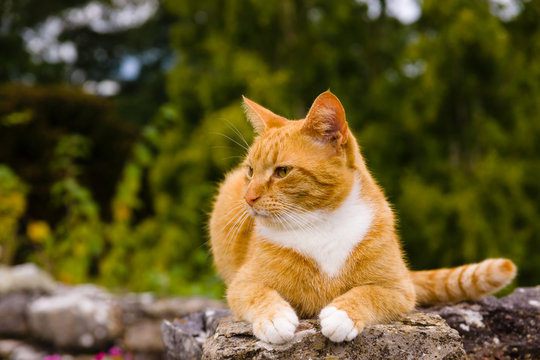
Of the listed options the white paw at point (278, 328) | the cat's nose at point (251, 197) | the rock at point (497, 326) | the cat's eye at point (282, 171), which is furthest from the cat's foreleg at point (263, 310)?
the rock at point (497, 326)

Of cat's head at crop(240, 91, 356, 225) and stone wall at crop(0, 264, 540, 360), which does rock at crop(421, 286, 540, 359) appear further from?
cat's head at crop(240, 91, 356, 225)

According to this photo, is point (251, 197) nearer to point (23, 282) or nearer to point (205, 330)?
point (205, 330)

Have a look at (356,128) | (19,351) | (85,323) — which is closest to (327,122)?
(85,323)

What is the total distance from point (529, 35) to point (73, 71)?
1458 centimetres

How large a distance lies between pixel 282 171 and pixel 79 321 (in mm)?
3159

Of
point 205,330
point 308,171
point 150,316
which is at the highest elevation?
point 308,171

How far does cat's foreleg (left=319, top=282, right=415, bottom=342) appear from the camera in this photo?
171cm

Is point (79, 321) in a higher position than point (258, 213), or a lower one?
lower

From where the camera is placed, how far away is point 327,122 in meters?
2.06

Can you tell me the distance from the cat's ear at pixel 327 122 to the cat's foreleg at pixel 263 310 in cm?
69

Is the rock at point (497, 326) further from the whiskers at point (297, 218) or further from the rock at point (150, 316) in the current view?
the rock at point (150, 316)

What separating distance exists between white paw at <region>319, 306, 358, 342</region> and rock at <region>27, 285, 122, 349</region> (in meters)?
3.01

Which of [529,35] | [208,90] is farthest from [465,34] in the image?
[208,90]

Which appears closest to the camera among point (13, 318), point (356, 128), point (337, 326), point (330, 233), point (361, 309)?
point (337, 326)
